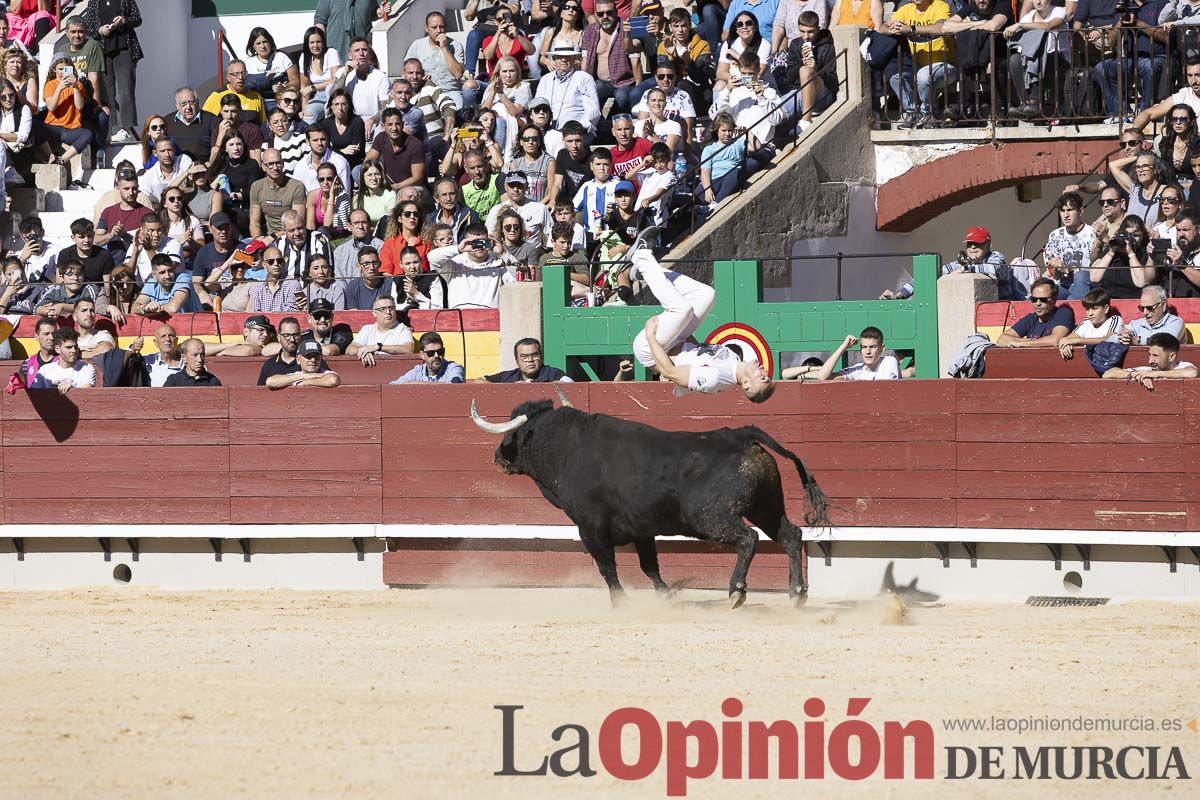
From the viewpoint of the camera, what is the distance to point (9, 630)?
888 centimetres

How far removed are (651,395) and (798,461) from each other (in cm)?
176

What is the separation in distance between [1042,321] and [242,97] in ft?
24.8

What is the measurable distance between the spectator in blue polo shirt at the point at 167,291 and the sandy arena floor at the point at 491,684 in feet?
12.1

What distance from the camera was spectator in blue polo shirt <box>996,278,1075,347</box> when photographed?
404 inches

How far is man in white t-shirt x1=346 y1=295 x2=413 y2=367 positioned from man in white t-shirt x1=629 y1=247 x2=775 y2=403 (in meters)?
2.95

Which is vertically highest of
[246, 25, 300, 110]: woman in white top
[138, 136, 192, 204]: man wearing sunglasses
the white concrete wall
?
the white concrete wall

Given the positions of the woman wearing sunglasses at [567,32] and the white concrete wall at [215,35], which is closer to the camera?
the woman wearing sunglasses at [567,32]

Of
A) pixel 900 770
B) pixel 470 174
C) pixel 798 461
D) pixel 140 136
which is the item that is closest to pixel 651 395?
pixel 798 461

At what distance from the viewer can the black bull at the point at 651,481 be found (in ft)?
27.8

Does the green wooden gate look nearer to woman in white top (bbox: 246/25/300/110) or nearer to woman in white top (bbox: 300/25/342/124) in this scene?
woman in white top (bbox: 300/25/342/124)

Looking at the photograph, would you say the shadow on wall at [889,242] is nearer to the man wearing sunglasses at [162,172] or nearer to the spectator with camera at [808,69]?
the spectator with camera at [808,69]

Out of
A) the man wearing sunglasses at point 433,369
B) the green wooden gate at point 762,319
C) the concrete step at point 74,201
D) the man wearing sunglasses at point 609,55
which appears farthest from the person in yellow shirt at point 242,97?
the man wearing sunglasses at point 433,369

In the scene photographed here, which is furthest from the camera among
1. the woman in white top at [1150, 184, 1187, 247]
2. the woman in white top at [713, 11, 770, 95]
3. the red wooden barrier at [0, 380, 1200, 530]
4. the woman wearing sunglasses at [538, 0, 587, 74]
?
the woman wearing sunglasses at [538, 0, 587, 74]

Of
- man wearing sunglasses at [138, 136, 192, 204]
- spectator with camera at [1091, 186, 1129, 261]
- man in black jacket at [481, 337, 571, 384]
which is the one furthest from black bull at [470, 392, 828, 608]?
man wearing sunglasses at [138, 136, 192, 204]
